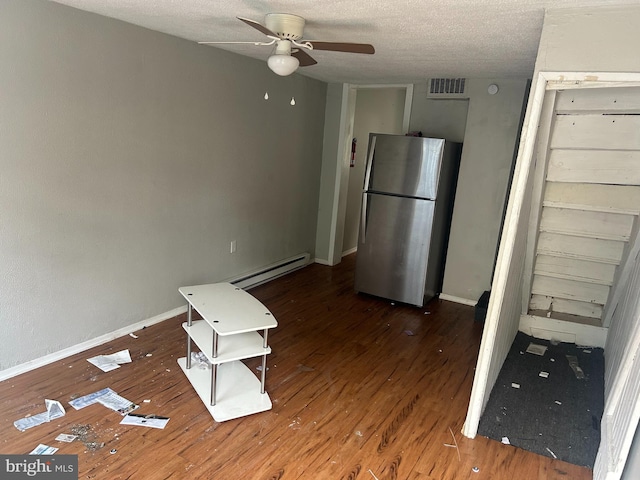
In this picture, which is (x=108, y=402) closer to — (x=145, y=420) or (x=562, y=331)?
(x=145, y=420)

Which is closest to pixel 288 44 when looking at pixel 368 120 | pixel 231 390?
pixel 231 390

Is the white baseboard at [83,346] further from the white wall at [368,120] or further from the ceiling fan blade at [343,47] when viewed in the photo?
the white wall at [368,120]

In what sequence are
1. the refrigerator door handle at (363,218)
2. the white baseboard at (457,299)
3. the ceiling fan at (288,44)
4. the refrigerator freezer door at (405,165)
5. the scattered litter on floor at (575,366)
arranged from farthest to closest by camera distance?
1. the white baseboard at (457,299)
2. the refrigerator door handle at (363,218)
3. the refrigerator freezer door at (405,165)
4. the scattered litter on floor at (575,366)
5. the ceiling fan at (288,44)

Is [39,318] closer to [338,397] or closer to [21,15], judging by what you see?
[21,15]

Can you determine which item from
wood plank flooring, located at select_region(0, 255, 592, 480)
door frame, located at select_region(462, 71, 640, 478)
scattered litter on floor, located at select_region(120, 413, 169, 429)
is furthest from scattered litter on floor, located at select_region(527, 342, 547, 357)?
scattered litter on floor, located at select_region(120, 413, 169, 429)

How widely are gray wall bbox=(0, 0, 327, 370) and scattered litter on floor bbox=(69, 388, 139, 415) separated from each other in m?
0.55

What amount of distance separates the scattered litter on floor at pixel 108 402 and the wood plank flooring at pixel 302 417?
0.05 metres

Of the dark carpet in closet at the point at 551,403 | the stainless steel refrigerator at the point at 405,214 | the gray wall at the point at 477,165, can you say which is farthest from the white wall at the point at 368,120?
the dark carpet in closet at the point at 551,403

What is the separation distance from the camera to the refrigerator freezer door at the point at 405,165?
403cm

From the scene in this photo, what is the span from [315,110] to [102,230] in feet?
9.26

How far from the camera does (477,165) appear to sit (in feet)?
14.0

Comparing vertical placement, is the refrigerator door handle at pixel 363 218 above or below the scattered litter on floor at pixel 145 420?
above

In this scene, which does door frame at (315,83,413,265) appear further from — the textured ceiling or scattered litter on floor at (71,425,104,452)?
scattered litter on floor at (71,425,104,452)

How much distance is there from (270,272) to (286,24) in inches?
113
